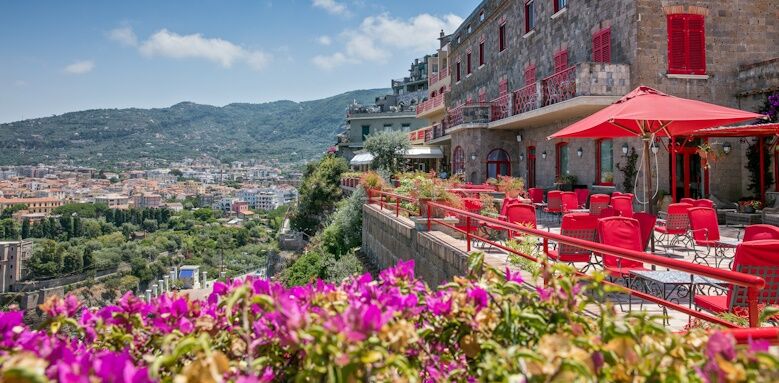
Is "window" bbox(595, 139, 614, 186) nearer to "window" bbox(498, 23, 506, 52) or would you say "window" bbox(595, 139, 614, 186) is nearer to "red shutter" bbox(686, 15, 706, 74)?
"red shutter" bbox(686, 15, 706, 74)

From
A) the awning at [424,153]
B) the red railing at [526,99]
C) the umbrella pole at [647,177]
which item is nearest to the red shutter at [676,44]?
the red railing at [526,99]

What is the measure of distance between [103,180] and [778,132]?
21187 cm

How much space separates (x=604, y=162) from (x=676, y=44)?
3.90 meters

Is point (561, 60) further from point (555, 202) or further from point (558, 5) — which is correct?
point (555, 202)

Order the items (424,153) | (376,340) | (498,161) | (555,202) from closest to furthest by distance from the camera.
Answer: (376,340) → (555,202) → (498,161) → (424,153)

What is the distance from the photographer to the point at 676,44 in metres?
14.1

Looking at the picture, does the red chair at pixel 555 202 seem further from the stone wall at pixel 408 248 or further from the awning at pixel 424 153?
the awning at pixel 424 153

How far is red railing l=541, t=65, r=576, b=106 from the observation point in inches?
562

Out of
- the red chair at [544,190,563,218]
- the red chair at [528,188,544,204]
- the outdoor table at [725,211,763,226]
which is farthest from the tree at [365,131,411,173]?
the outdoor table at [725,211,763,226]

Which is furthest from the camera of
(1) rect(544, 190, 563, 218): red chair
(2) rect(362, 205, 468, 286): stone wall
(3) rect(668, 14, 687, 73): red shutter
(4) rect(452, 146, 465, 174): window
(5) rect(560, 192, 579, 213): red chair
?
(4) rect(452, 146, 465, 174): window

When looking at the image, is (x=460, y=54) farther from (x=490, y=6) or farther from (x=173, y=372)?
(x=173, y=372)

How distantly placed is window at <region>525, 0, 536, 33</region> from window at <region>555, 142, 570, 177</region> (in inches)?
209

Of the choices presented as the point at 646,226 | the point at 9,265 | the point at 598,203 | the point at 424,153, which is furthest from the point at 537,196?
the point at 9,265

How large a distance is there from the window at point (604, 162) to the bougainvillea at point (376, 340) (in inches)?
566
